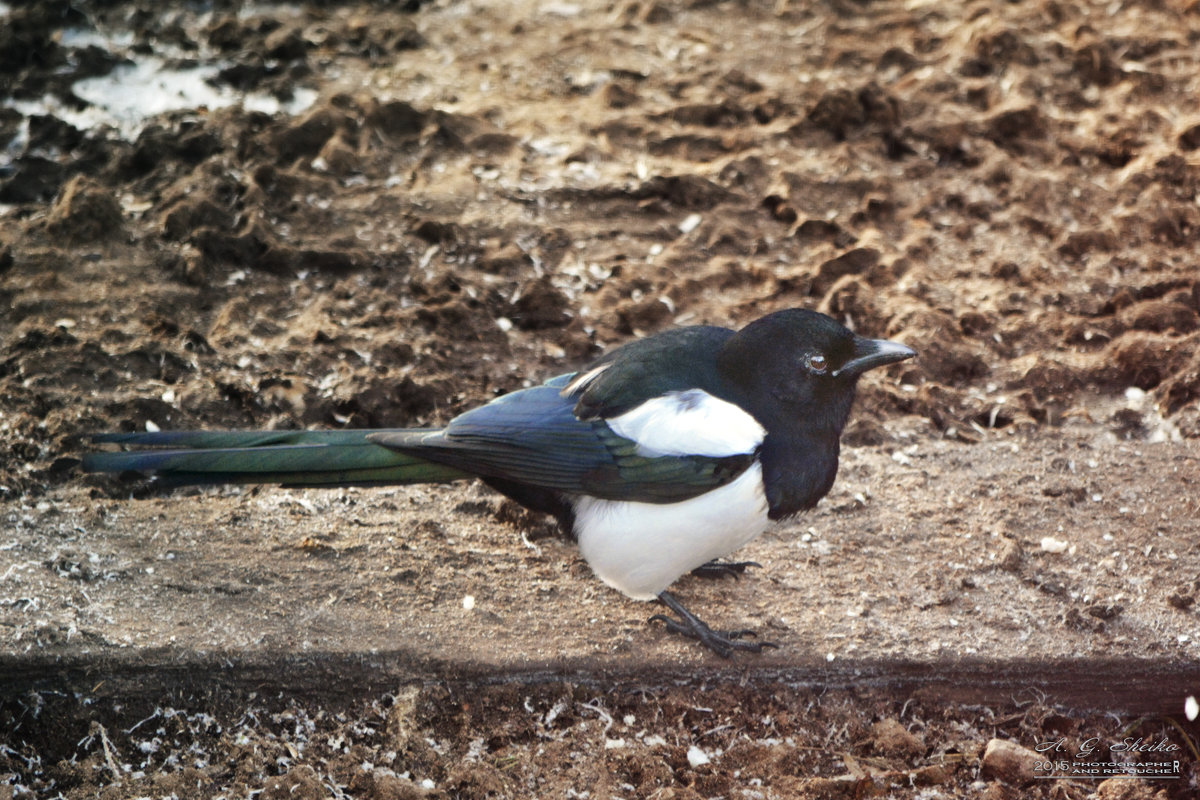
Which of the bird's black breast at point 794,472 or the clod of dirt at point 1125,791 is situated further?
the bird's black breast at point 794,472

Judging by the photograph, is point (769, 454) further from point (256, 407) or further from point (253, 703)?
point (256, 407)

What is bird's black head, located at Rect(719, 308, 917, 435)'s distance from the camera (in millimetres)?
3027

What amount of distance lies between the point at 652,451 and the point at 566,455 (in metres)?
0.22

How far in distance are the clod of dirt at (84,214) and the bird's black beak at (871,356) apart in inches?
107

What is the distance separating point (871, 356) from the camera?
3.09m

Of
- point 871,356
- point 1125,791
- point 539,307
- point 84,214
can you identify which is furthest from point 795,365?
point 84,214

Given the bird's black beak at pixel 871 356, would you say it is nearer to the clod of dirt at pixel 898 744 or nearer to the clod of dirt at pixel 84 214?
the clod of dirt at pixel 898 744

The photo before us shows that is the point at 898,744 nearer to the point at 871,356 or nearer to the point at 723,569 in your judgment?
the point at 723,569

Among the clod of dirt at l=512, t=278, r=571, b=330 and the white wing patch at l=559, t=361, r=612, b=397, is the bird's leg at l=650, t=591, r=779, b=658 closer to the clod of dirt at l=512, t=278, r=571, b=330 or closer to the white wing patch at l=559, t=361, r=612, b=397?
the white wing patch at l=559, t=361, r=612, b=397

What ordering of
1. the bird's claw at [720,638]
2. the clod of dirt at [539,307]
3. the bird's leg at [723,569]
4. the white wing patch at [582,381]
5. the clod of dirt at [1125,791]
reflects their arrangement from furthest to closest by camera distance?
the clod of dirt at [539,307], the bird's leg at [723,569], the white wing patch at [582,381], the bird's claw at [720,638], the clod of dirt at [1125,791]

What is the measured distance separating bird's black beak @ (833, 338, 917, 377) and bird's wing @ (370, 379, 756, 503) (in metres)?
0.34

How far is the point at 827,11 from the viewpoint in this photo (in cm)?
609

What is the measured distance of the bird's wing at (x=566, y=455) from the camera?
2971mm

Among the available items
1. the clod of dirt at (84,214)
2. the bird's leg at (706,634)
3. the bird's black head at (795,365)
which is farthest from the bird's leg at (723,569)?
the clod of dirt at (84,214)
